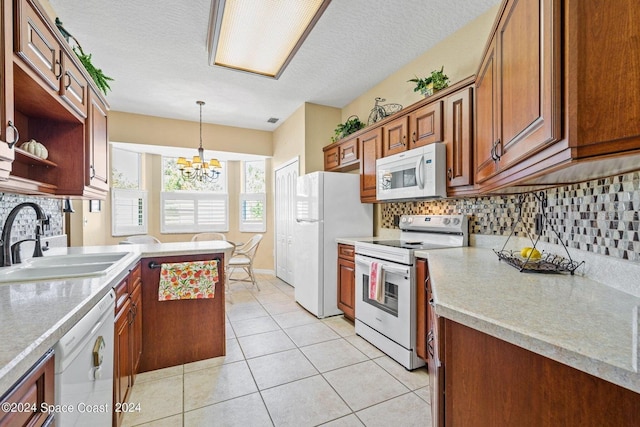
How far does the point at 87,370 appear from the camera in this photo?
974 mm

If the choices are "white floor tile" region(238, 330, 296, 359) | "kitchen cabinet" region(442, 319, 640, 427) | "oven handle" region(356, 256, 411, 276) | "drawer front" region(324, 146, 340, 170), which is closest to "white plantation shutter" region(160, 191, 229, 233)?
"drawer front" region(324, 146, 340, 170)

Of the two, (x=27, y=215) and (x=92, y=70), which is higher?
(x=92, y=70)

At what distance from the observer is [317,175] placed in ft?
10.7

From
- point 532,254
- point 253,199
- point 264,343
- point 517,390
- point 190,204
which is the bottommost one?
point 264,343

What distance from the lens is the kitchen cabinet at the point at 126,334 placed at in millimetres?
1436

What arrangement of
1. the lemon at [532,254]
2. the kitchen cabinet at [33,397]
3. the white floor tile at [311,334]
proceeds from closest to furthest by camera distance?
the kitchen cabinet at [33,397]
the lemon at [532,254]
the white floor tile at [311,334]

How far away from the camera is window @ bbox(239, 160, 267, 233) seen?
583 cm

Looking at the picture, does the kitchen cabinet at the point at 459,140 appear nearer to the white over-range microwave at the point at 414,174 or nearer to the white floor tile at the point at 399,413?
the white over-range microwave at the point at 414,174

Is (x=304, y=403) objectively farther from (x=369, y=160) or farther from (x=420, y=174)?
(x=369, y=160)

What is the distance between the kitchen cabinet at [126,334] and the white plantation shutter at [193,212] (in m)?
3.71

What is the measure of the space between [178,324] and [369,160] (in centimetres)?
240

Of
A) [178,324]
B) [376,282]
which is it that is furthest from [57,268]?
[376,282]

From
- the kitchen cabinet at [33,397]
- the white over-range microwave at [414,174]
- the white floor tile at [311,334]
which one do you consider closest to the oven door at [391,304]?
the white floor tile at [311,334]

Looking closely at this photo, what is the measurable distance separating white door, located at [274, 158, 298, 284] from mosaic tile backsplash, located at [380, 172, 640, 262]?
2713 millimetres
